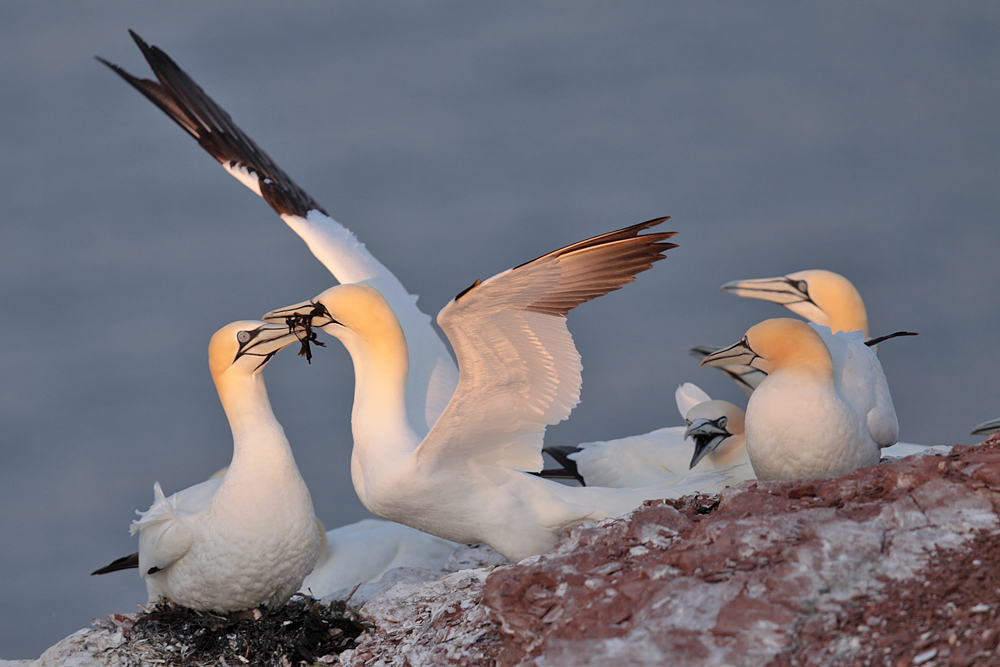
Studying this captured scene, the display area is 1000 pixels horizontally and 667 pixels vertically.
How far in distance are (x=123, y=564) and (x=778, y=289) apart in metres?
4.43

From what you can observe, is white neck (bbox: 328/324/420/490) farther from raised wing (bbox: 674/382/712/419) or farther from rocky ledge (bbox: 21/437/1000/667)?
raised wing (bbox: 674/382/712/419)

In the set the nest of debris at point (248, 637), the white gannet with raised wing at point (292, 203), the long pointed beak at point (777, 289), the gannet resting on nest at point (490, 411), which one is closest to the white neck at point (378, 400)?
the gannet resting on nest at point (490, 411)

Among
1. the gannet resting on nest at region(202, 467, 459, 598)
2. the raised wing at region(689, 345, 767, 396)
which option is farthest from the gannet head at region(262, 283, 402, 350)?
the raised wing at region(689, 345, 767, 396)

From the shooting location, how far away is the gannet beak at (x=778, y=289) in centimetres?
752

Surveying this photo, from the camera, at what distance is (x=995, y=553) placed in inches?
126

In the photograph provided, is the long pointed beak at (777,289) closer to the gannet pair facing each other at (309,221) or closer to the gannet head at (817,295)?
the gannet head at (817,295)

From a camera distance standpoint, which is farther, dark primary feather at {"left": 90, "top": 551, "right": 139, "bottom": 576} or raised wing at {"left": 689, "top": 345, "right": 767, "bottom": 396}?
raised wing at {"left": 689, "top": 345, "right": 767, "bottom": 396}

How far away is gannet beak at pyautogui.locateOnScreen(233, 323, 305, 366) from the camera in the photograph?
5.36 metres

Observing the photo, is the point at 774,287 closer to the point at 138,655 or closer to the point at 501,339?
the point at 501,339

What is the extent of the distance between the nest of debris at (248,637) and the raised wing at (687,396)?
300 cm

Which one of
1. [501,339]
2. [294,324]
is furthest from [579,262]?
[294,324]

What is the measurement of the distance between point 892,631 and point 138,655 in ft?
11.0

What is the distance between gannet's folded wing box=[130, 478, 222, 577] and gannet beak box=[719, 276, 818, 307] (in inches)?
157

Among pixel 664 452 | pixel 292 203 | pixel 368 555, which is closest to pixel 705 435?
pixel 664 452
